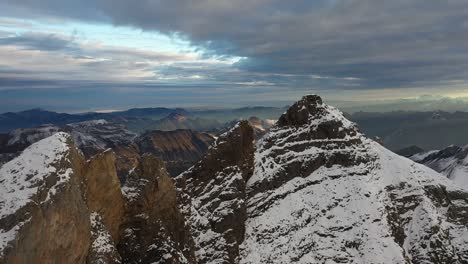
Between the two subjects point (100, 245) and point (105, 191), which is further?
point (105, 191)

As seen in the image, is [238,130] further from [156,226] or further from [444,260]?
[444,260]

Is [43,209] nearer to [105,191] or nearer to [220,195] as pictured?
[105,191]

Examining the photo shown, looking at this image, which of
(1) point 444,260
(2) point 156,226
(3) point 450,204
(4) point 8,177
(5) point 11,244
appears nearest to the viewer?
(5) point 11,244

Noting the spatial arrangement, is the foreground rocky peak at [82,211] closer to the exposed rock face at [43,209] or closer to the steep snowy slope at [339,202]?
the exposed rock face at [43,209]

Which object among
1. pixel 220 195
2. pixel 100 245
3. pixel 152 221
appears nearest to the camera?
pixel 100 245

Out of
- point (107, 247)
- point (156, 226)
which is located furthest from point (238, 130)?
point (107, 247)

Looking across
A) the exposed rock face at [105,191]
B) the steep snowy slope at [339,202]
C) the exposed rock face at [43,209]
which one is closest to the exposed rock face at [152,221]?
the exposed rock face at [105,191]

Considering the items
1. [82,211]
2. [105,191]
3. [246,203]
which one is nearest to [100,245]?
[82,211]
